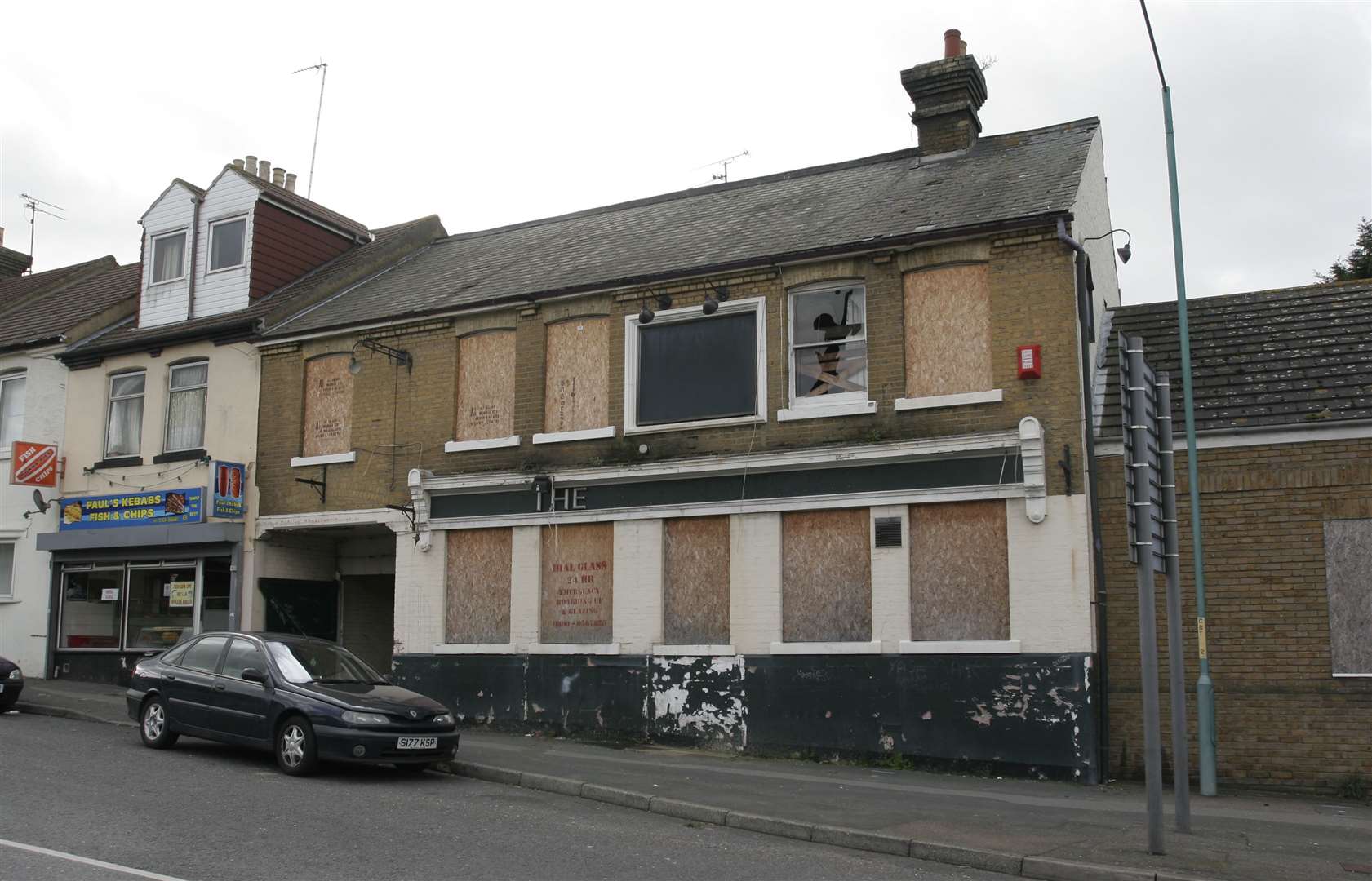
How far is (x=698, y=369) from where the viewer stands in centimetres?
1589

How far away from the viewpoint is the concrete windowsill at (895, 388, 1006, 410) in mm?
13805

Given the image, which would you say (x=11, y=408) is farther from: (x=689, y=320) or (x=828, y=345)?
(x=828, y=345)

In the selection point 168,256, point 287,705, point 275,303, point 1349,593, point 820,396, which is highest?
point 168,256

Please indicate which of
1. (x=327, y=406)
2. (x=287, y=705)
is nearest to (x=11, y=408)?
(x=327, y=406)

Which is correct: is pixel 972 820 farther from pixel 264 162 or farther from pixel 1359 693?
pixel 264 162

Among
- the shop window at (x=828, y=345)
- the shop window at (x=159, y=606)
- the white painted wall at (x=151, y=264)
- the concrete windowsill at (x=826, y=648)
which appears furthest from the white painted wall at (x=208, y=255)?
the concrete windowsill at (x=826, y=648)

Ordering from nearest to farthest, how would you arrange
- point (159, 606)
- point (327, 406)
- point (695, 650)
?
1. point (695, 650)
2. point (327, 406)
3. point (159, 606)

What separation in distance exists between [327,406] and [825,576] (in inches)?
354

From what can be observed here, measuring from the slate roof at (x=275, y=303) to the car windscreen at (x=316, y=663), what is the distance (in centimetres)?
813

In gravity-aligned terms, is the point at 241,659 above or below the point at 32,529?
below

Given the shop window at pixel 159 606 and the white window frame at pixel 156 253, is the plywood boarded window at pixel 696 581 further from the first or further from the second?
the white window frame at pixel 156 253

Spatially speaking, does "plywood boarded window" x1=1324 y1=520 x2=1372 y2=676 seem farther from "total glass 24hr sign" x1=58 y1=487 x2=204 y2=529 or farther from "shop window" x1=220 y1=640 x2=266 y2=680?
"total glass 24hr sign" x1=58 y1=487 x2=204 y2=529

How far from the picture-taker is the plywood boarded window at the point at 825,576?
14.4 meters

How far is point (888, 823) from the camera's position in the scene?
10023mm
